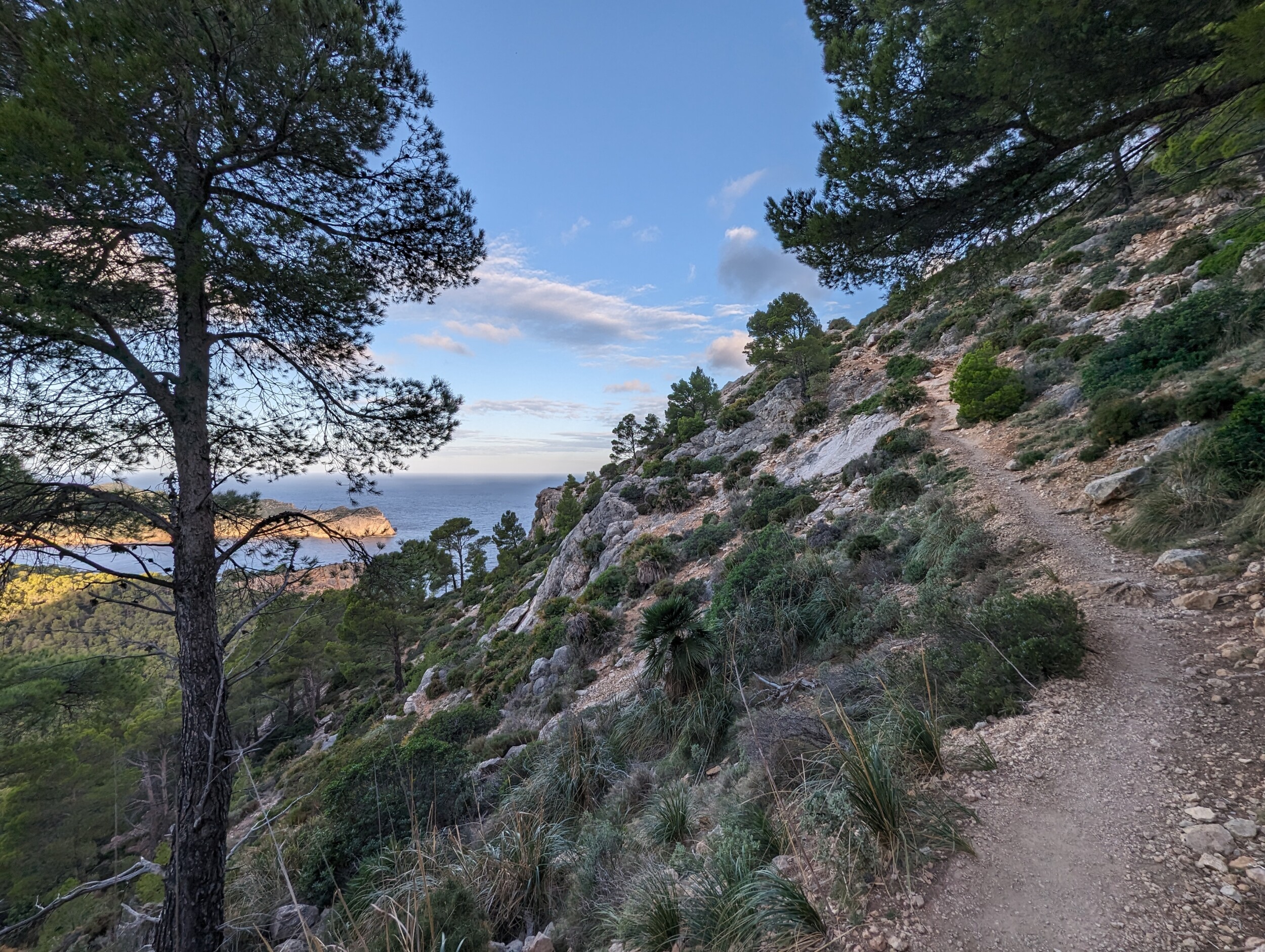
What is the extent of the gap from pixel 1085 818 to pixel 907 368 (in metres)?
21.1

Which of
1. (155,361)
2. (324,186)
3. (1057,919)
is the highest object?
(324,186)

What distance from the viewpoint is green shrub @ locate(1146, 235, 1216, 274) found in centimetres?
1213

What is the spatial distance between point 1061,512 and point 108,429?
453 inches

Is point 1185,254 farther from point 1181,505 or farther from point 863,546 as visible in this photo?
point 863,546

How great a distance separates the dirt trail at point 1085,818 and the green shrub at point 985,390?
10.1 metres

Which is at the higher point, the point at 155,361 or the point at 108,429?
the point at 155,361

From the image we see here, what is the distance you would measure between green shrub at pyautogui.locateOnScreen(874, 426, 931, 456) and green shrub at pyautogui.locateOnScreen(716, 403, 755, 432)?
12183 mm

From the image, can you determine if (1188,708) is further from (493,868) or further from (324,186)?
(324,186)

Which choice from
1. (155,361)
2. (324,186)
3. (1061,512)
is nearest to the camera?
(155,361)

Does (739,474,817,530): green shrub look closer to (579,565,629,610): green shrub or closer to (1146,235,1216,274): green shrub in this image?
(579,565,629,610): green shrub

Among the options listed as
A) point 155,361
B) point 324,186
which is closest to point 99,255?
point 155,361

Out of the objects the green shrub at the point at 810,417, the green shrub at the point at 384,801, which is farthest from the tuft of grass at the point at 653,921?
the green shrub at the point at 810,417

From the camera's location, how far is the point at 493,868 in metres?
4.02

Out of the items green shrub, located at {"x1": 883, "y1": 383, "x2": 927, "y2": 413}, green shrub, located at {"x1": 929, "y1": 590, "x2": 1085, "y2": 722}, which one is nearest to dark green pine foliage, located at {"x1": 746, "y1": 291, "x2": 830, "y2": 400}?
green shrub, located at {"x1": 883, "y1": 383, "x2": 927, "y2": 413}
